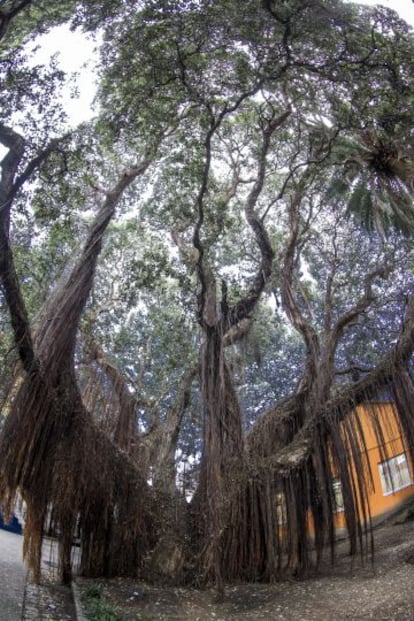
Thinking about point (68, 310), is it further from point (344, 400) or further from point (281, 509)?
point (344, 400)

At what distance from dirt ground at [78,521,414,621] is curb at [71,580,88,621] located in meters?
0.08

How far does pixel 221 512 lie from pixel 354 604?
1.41 metres

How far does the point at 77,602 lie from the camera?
420 centimetres

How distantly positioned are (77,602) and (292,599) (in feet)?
6.55

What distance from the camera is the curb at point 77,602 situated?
3.68m

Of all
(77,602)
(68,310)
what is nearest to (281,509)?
(77,602)

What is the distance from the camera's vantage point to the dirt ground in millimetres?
4031

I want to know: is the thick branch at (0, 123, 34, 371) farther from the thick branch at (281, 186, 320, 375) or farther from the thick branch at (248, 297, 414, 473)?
the thick branch at (281, 186, 320, 375)

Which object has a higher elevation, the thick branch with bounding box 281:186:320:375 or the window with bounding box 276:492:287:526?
the thick branch with bounding box 281:186:320:375

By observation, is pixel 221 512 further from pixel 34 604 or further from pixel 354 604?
pixel 34 604

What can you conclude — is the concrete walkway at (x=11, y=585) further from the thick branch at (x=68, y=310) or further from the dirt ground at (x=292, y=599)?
the thick branch at (x=68, y=310)

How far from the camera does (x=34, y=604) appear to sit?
12.9ft

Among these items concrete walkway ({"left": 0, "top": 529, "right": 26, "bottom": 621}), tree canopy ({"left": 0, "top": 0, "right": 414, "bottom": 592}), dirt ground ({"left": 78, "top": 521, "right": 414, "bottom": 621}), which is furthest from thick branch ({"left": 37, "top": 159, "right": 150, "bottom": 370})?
dirt ground ({"left": 78, "top": 521, "right": 414, "bottom": 621})

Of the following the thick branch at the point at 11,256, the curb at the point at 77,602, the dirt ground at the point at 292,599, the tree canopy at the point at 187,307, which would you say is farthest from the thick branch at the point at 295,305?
the thick branch at the point at 11,256
